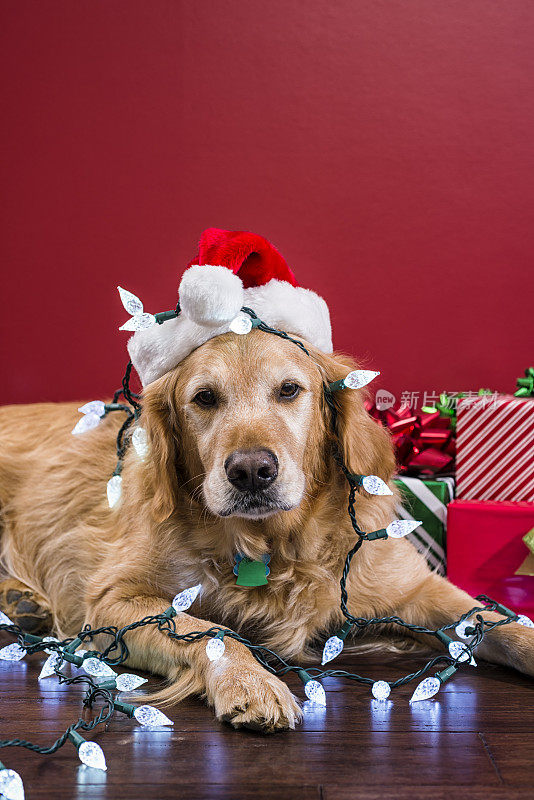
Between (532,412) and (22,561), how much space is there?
5.58 ft

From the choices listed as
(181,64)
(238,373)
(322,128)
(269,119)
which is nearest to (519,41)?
(322,128)

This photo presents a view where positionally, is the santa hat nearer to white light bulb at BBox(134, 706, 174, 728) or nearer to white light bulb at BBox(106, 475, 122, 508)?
white light bulb at BBox(106, 475, 122, 508)

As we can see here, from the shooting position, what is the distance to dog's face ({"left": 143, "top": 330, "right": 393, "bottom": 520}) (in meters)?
1.60

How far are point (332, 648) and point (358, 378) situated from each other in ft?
2.08

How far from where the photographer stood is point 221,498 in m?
1.62

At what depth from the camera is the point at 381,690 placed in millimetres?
1579

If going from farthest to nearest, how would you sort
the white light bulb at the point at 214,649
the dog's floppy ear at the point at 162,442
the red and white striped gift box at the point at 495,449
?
1. the red and white striped gift box at the point at 495,449
2. the dog's floppy ear at the point at 162,442
3. the white light bulb at the point at 214,649

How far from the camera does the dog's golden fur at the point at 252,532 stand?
167 centimetres

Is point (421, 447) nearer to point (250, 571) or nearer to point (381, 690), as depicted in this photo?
point (250, 571)

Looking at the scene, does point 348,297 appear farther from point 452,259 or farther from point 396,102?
point 396,102

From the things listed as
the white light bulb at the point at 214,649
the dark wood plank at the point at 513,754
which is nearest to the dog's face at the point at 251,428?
the white light bulb at the point at 214,649

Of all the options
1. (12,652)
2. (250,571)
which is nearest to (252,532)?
(250,571)

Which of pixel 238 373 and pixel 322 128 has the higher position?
pixel 322 128

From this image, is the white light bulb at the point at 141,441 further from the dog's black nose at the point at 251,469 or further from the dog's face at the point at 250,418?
the dog's black nose at the point at 251,469
